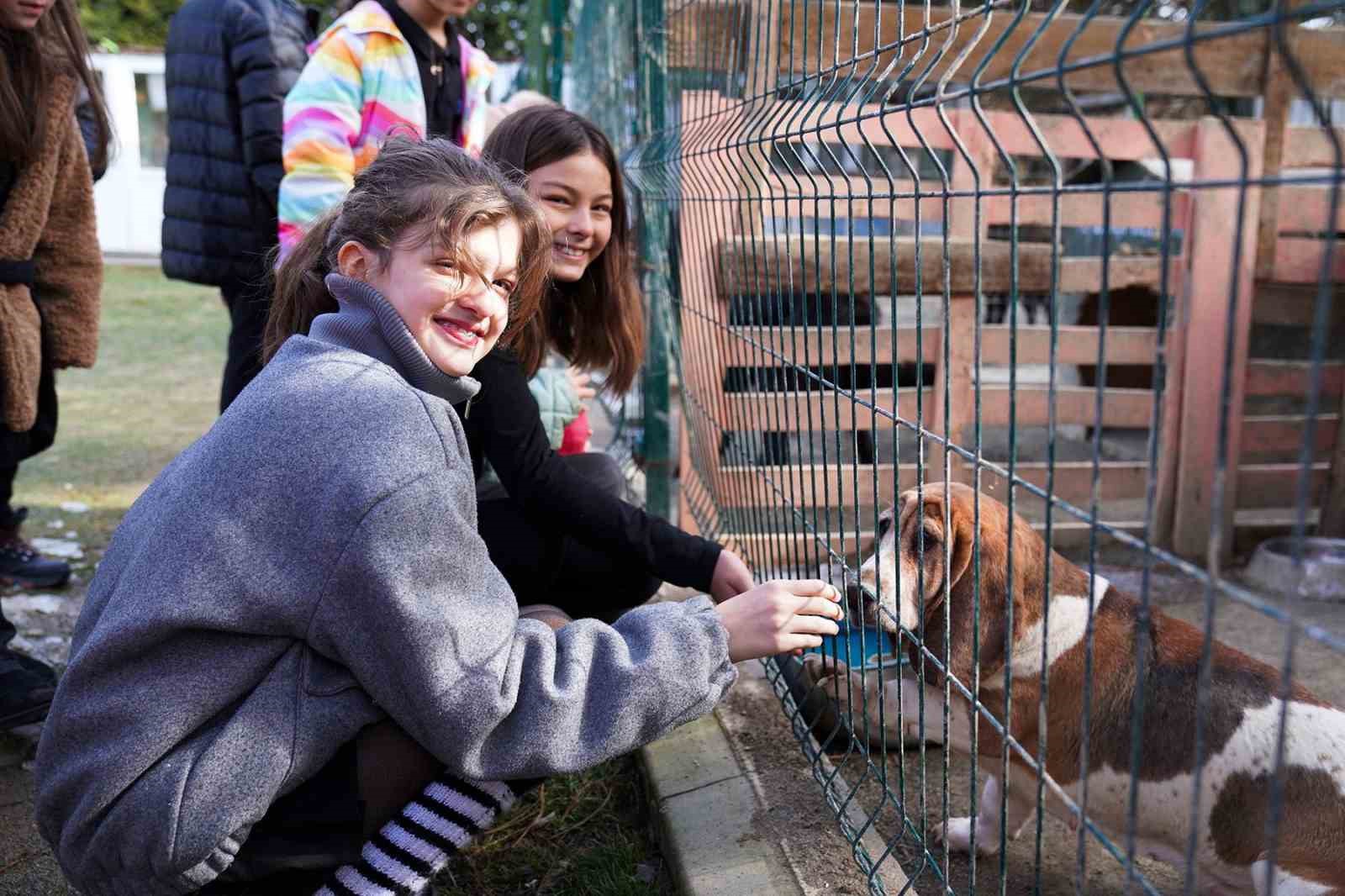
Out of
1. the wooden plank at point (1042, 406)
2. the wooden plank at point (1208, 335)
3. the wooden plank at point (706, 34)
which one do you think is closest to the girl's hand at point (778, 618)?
the wooden plank at point (706, 34)

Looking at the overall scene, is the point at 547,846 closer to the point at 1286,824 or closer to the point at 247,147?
the point at 1286,824

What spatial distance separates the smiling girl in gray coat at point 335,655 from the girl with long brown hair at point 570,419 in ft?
1.66

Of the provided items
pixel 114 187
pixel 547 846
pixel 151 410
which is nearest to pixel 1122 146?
pixel 547 846

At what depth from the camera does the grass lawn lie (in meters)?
2.53

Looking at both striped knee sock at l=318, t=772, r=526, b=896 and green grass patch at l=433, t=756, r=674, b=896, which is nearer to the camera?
striped knee sock at l=318, t=772, r=526, b=896

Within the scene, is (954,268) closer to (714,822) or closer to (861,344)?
(861,344)

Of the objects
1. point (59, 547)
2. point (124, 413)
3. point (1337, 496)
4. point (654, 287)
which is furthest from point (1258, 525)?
point (124, 413)

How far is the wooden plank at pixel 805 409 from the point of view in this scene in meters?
2.38

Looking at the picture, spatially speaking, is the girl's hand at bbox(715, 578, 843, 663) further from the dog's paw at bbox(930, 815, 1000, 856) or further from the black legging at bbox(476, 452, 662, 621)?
the dog's paw at bbox(930, 815, 1000, 856)

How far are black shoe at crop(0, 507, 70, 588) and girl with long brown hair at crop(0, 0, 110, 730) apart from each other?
694 millimetres

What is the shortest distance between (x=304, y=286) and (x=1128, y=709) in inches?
68.8

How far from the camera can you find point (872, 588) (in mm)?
2242

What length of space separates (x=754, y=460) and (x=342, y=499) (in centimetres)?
171

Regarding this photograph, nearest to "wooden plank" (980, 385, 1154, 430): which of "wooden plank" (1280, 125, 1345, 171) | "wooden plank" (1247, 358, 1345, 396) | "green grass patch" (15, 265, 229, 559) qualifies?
"wooden plank" (1247, 358, 1345, 396)
